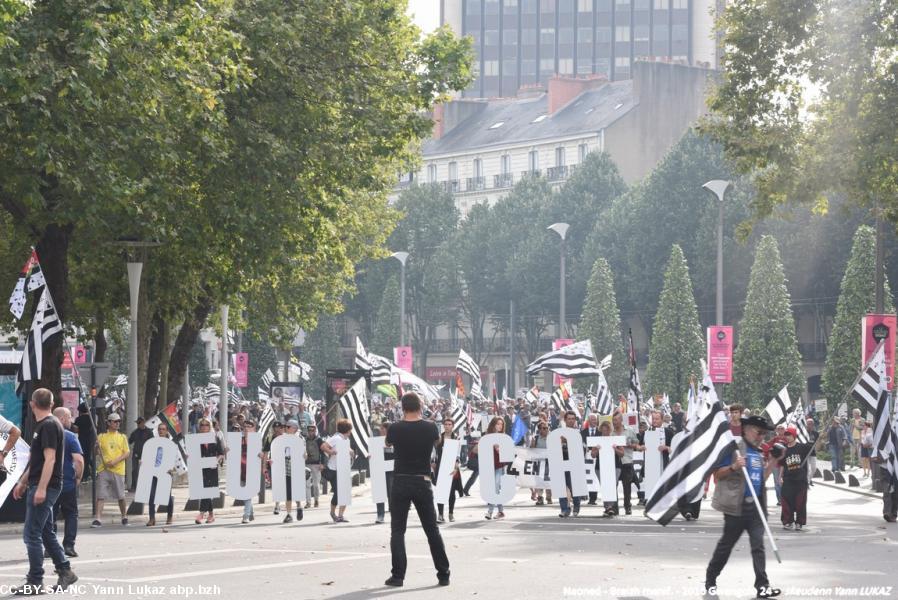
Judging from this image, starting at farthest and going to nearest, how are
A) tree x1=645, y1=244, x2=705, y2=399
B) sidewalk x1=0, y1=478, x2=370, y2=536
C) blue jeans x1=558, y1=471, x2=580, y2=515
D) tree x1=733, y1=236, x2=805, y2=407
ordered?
1. tree x1=645, y1=244, x2=705, y2=399
2. tree x1=733, y1=236, x2=805, y2=407
3. blue jeans x1=558, y1=471, x2=580, y2=515
4. sidewalk x1=0, y1=478, x2=370, y2=536

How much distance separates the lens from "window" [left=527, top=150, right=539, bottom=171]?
119 metres

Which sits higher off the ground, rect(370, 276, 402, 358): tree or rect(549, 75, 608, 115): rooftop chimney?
rect(549, 75, 608, 115): rooftop chimney

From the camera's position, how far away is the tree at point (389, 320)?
10794 centimetres

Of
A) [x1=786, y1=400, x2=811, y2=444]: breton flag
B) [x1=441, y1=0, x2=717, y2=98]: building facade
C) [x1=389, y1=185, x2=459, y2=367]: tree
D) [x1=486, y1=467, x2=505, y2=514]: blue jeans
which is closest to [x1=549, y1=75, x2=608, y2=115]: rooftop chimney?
[x1=389, y1=185, x2=459, y2=367]: tree

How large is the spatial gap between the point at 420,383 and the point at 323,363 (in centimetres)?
5335

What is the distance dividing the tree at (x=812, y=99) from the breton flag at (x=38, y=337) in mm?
13574

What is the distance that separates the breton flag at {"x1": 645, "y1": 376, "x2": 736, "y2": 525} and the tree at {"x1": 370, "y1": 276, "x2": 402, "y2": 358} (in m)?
92.3

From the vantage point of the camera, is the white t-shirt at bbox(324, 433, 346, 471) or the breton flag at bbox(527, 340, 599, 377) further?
the breton flag at bbox(527, 340, 599, 377)

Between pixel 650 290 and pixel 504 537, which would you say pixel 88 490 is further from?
pixel 650 290

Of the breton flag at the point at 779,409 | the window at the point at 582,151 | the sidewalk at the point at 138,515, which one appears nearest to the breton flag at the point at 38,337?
the sidewalk at the point at 138,515

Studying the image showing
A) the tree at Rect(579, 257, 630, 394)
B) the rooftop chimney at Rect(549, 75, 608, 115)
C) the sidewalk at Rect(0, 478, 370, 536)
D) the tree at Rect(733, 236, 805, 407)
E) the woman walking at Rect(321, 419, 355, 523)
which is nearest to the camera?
the sidewalk at Rect(0, 478, 370, 536)

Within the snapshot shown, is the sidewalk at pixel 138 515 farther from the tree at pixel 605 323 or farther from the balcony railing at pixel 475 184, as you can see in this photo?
the balcony railing at pixel 475 184

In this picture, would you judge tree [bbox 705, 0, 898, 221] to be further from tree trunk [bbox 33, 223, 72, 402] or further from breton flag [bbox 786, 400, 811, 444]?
tree trunk [bbox 33, 223, 72, 402]

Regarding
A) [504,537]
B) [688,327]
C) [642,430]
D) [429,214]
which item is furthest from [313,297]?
[429,214]
